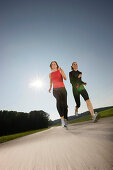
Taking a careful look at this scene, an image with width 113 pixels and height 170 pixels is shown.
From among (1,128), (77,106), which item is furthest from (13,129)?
(77,106)

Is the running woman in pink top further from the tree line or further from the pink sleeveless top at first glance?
the tree line

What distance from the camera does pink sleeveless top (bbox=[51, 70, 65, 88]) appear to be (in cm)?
523

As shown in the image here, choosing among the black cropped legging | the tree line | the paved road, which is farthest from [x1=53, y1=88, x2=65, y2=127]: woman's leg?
the tree line

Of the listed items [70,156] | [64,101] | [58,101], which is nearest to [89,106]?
[64,101]

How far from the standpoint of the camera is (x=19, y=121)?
7944cm

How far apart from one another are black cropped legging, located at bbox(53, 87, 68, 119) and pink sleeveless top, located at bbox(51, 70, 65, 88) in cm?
18

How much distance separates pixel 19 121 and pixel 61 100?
267 feet

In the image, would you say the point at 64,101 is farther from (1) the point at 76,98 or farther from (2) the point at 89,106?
(2) the point at 89,106

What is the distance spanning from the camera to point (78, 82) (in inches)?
213

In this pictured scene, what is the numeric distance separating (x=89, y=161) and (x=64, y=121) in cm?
413

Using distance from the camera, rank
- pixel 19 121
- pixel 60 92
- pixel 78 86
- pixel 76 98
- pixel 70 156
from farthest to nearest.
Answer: pixel 19 121, pixel 76 98, pixel 78 86, pixel 60 92, pixel 70 156

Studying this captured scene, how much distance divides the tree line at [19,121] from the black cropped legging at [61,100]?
71441mm

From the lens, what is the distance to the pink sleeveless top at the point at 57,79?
5233 mm

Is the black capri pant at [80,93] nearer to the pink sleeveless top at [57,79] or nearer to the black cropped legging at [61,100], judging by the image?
the black cropped legging at [61,100]
